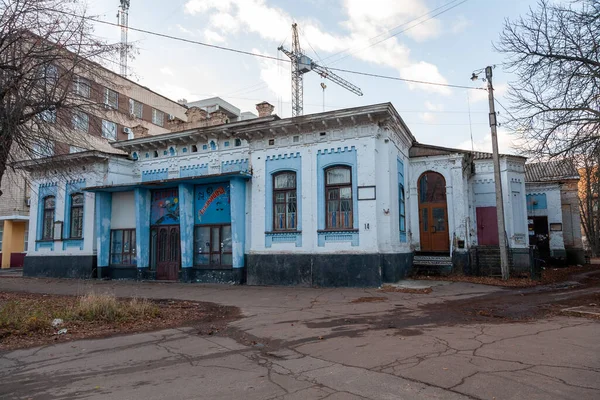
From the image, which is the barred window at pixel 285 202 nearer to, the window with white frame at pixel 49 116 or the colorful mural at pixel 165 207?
the colorful mural at pixel 165 207

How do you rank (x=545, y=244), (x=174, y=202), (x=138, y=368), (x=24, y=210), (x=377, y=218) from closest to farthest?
(x=138, y=368) → (x=377, y=218) → (x=174, y=202) → (x=545, y=244) → (x=24, y=210)

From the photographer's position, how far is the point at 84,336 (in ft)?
25.0

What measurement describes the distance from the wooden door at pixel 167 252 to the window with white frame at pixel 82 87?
782 centimetres

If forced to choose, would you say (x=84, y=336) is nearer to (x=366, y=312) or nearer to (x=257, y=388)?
(x=257, y=388)

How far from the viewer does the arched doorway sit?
1797cm

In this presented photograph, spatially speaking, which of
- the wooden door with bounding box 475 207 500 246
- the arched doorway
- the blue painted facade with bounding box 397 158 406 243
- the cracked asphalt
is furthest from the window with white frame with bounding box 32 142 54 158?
the wooden door with bounding box 475 207 500 246

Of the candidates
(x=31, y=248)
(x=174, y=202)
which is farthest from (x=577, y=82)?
(x=31, y=248)

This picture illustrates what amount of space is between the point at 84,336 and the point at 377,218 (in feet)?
32.4

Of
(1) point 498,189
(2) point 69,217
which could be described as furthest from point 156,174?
(1) point 498,189

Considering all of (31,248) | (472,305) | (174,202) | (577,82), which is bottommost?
(472,305)

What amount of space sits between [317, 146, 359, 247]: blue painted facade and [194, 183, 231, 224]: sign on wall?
423cm

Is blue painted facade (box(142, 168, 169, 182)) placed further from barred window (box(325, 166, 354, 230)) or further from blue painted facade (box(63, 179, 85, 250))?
barred window (box(325, 166, 354, 230))

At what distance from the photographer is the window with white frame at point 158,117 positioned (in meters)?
40.5

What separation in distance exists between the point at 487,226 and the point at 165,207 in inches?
608
